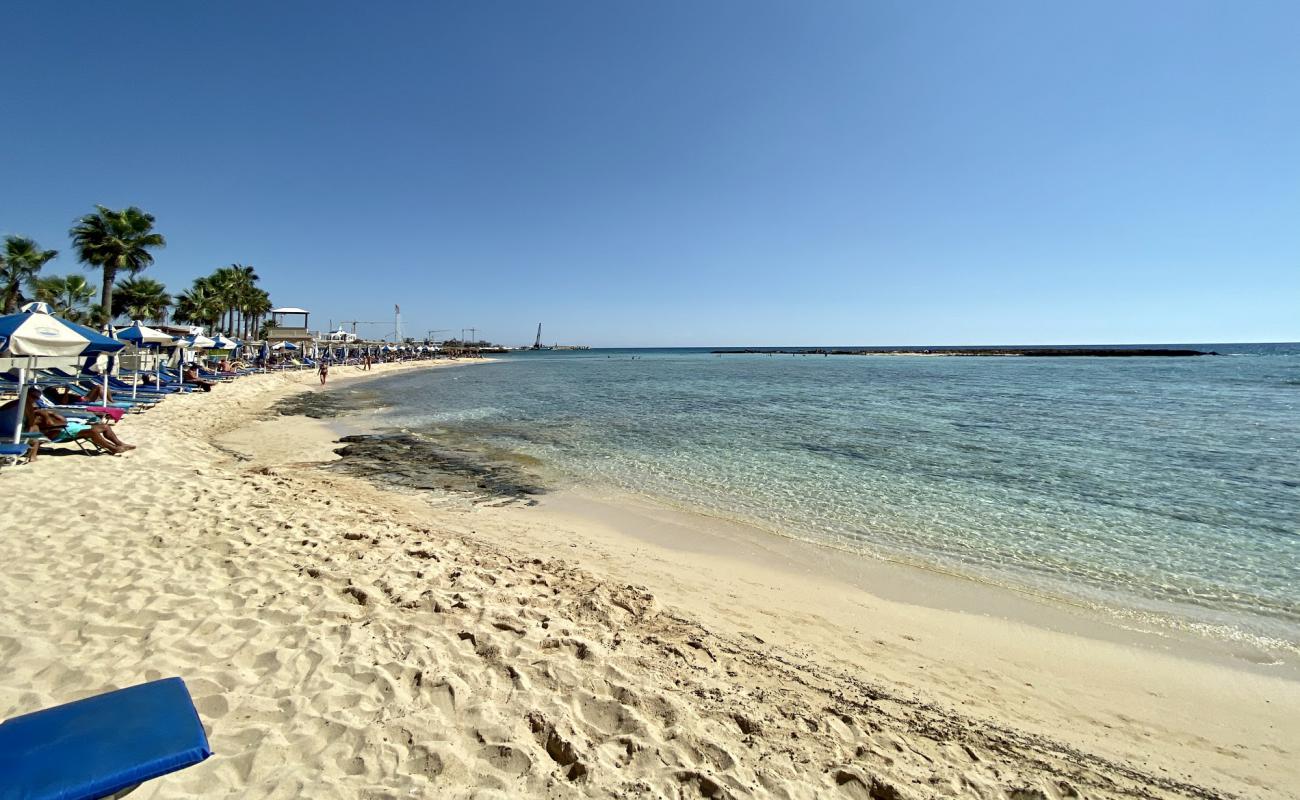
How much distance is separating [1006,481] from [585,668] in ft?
36.6

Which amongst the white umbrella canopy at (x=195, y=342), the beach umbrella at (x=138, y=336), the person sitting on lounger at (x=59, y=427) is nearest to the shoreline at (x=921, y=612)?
the person sitting on lounger at (x=59, y=427)

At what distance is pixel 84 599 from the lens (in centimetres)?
428

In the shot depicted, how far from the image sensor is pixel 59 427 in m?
9.22

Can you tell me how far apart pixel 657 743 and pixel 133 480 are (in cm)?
920

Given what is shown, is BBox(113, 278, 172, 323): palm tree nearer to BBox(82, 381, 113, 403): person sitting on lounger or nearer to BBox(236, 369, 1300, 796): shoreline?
BBox(82, 381, 113, 403): person sitting on lounger

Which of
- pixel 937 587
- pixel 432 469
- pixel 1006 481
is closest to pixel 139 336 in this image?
pixel 432 469

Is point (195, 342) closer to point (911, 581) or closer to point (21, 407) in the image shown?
point (21, 407)

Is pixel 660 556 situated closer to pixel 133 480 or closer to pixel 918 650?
pixel 918 650

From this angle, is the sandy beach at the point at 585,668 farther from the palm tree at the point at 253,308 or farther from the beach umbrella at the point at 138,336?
the palm tree at the point at 253,308

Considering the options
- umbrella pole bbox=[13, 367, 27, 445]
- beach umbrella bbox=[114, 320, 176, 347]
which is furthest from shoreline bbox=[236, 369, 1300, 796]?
beach umbrella bbox=[114, 320, 176, 347]

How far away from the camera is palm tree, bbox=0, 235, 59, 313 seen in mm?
31000

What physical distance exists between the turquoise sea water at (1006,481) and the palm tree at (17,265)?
1100 inches

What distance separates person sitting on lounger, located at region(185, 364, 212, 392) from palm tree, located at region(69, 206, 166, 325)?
555 cm

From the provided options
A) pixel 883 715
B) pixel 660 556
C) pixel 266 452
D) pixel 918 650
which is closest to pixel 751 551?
pixel 660 556
